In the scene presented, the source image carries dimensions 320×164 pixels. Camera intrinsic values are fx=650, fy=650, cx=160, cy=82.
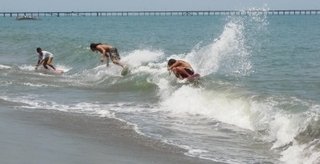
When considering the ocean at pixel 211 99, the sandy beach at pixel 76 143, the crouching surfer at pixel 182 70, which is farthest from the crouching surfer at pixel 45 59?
the sandy beach at pixel 76 143

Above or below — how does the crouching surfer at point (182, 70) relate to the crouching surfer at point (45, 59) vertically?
below

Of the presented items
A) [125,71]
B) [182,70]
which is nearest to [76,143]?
[182,70]

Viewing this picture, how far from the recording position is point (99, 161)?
351 inches

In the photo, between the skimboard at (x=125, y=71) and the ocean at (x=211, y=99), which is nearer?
the ocean at (x=211, y=99)

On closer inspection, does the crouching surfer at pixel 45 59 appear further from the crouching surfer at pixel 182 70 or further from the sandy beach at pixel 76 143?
the sandy beach at pixel 76 143

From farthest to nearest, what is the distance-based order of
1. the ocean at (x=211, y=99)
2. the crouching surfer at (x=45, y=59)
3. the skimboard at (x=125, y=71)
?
the crouching surfer at (x=45, y=59) → the skimboard at (x=125, y=71) → the ocean at (x=211, y=99)

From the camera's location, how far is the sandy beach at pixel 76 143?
904 cm

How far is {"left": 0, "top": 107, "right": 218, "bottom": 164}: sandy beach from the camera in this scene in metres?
9.04

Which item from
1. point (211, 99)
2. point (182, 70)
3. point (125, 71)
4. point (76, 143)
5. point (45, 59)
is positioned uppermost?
point (45, 59)

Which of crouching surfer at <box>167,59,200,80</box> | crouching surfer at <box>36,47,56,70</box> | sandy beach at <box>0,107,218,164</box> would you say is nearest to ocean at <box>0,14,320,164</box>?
crouching surfer at <box>167,59,200,80</box>

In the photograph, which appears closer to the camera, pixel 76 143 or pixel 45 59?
pixel 76 143

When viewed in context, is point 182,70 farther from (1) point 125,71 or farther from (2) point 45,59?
(2) point 45,59

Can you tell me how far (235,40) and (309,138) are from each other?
1704 cm

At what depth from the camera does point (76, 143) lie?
10.2 m
